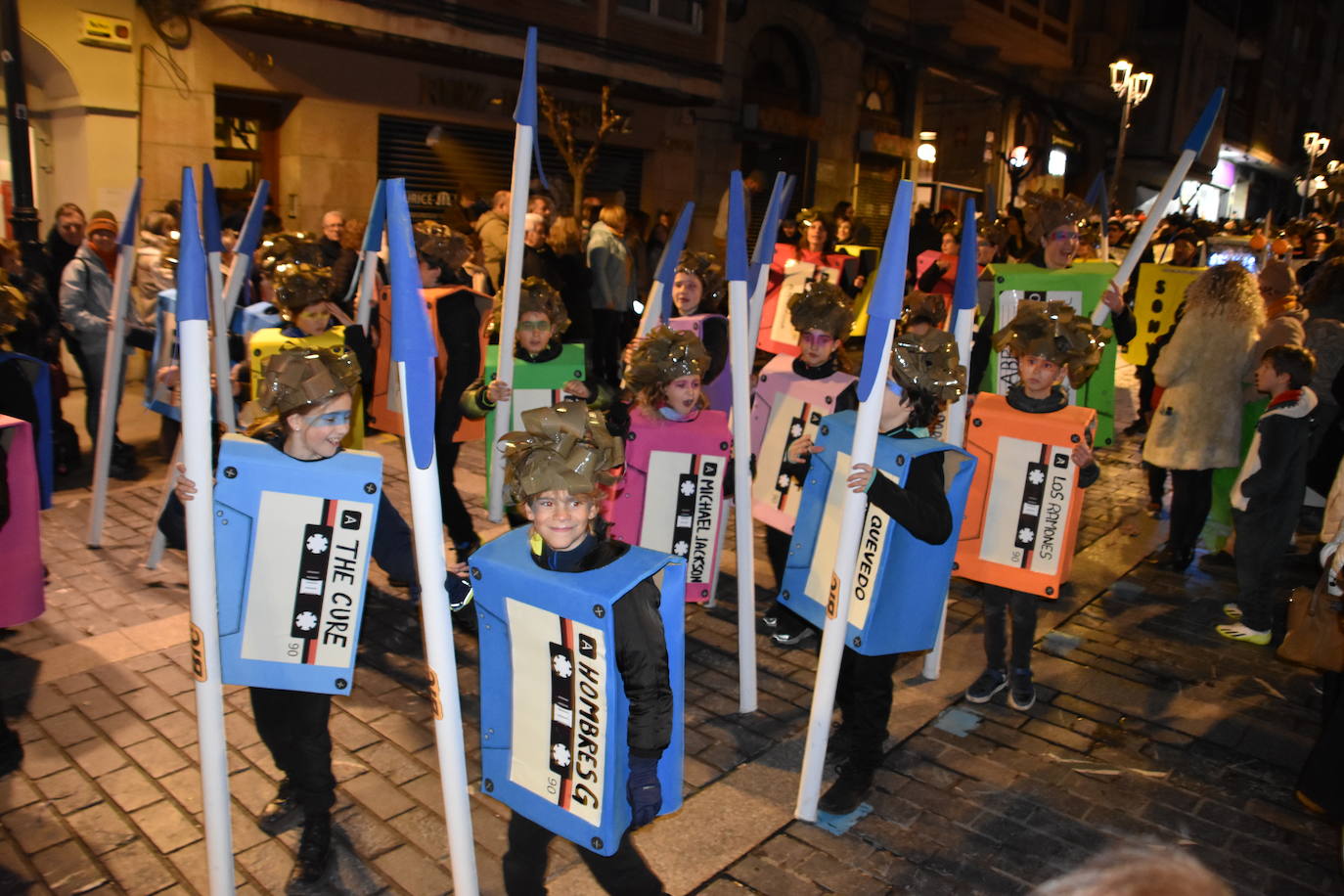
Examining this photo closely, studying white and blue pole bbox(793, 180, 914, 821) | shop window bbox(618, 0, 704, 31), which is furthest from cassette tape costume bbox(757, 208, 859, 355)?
shop window bbox(618, 0, 704, 31)

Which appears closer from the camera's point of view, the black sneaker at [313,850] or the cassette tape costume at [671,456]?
the black sneaker at [313,850]

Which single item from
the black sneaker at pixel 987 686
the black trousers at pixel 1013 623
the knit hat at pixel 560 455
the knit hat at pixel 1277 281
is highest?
the knit hat at pixel 1277 281

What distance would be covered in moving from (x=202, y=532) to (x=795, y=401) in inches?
131

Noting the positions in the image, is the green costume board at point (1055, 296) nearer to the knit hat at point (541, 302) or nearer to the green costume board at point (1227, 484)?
the green costume board at point (1227, 484)

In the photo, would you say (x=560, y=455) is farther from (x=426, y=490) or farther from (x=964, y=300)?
(x=964, y=300)

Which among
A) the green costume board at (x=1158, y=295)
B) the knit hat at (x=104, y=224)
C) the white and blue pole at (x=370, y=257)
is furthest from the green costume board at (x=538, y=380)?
the green costume board at (x=1158, y=295)

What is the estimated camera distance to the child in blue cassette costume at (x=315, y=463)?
11.6 ft

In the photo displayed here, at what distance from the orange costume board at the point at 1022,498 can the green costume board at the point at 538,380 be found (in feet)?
8.01

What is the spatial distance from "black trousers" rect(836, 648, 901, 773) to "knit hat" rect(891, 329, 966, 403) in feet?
3.51

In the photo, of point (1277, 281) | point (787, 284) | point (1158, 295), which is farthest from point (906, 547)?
point (1158, 295)

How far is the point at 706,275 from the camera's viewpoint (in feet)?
23.7

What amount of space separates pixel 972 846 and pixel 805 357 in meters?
2.68

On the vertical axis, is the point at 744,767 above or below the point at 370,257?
below

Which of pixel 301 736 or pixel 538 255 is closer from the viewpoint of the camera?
pixel 301 736
